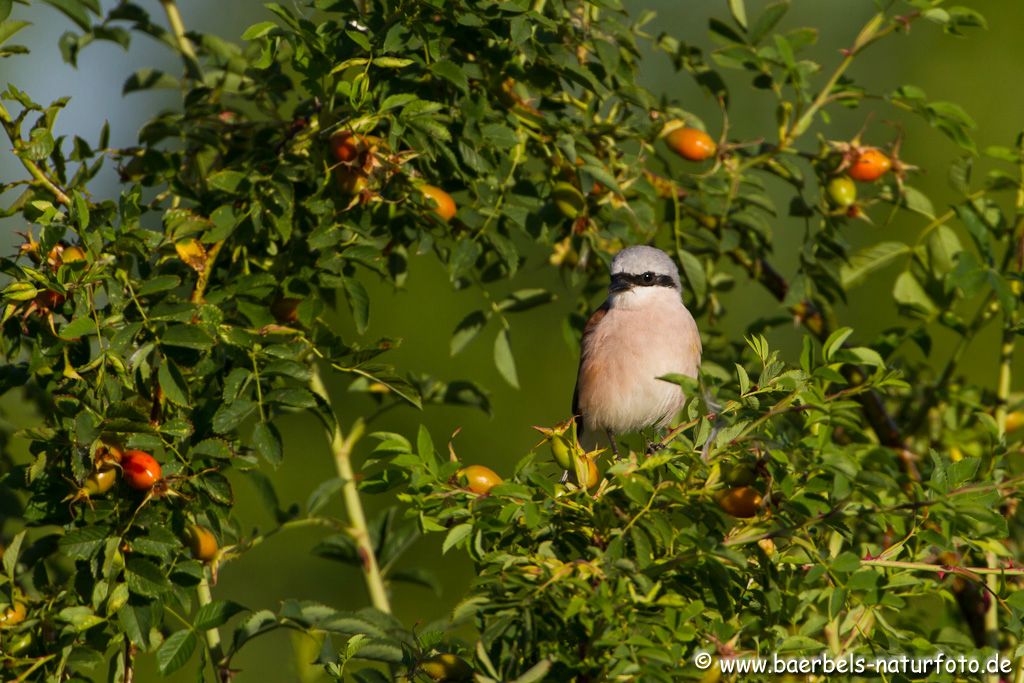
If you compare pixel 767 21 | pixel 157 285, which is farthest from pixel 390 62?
pixel 767 21

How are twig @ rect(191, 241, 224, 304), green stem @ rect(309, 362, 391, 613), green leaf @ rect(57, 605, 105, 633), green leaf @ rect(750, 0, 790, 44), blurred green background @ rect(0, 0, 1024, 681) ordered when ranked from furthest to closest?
blurred green background @ rect(0, 0, 1024, 681) < green leaf @ rect(750, 0, 790, 44) < green stem @ rect(309, 362, 391, 613) < twig @ rect(191, 241, 224, 304) < green leaf @ rect(57, 605, 105, 633)

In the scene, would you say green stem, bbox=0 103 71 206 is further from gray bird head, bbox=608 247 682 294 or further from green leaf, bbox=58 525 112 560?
gray bird head, bbox=608 247 682 294

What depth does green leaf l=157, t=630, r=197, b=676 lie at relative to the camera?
3037 millimetres

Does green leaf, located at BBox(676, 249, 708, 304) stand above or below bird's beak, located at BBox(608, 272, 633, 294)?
above

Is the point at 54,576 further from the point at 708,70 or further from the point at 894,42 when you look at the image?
the point at 894,42

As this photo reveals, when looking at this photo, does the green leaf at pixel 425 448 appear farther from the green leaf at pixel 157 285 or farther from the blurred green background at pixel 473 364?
the blurred green background at pixel 473 364

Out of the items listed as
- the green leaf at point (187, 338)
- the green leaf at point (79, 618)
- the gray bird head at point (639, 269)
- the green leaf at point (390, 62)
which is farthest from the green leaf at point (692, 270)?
the green leaf at point (79, 618)

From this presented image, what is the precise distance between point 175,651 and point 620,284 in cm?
271

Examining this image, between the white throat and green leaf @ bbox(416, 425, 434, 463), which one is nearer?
green leaf @ bbox(416, 425, 434, 463)

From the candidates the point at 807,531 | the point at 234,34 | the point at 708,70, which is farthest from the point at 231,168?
the point at 234,34

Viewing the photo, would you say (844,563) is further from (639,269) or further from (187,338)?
(639,269)

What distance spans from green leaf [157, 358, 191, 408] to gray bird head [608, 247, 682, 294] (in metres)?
2.29

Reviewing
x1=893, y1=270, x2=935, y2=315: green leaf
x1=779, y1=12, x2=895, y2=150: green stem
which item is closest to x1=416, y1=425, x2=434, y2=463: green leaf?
x1=779, y1=12, x2=895, y2=150: green stem

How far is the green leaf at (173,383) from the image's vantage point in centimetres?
299
